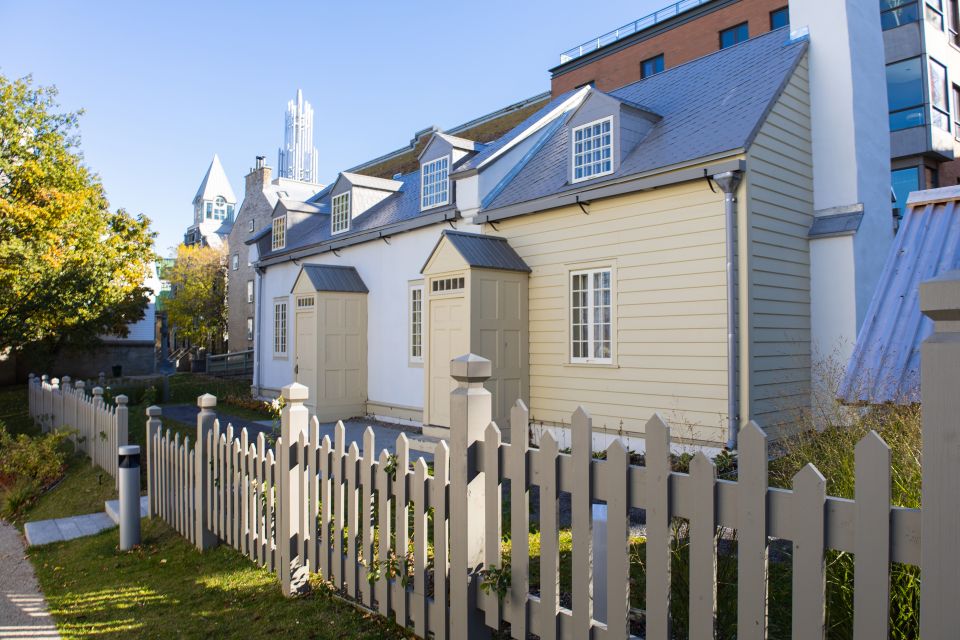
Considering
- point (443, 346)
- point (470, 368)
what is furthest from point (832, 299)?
point (470, 368)

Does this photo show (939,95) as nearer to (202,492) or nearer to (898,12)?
(898,12)

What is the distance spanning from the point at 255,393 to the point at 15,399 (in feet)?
24.1

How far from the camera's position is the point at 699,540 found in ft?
A: 7.62

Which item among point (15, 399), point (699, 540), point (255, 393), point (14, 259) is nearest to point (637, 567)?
point (699, 540)

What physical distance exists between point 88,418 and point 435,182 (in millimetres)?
8308

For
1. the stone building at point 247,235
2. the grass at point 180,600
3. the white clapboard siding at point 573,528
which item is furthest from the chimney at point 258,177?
the white clapboard siding at point 573,528

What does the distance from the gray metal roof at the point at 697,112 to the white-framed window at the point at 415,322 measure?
2.97 metres

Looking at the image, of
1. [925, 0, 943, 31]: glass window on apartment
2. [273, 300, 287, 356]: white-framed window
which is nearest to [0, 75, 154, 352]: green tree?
[273, 300, 287, 356]: white-framed window

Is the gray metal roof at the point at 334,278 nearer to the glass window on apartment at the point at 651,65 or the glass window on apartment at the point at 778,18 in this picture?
the glass window on apartment at the point at 651,65

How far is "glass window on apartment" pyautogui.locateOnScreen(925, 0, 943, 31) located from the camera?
64.6 feet

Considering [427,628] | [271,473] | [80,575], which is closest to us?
[427,628]

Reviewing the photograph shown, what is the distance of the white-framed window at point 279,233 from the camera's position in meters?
20.2

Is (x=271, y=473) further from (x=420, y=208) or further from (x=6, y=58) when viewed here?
(x=6, y=58)

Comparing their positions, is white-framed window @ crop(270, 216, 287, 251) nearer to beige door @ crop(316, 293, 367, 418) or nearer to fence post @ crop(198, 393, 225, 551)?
beige door @ crop(316, 293, 367, 418)
